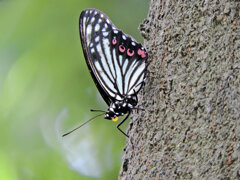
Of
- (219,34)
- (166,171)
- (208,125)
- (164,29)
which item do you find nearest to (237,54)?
(219,34)

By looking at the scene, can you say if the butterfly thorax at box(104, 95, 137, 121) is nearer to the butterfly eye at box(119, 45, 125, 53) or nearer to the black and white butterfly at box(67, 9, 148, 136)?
the black and white butterfly at box(67, 9, 148, 136)

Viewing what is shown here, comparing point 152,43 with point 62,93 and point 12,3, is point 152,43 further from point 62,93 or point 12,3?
point 12,3

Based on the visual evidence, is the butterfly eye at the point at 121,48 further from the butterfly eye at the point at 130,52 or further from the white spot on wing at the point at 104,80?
the white spot on wing at the point at 104,80

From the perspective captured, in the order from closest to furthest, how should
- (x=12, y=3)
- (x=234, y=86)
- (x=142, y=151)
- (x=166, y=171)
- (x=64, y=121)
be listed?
(x=234, y=86), (x=166, y=171), (x=142, y=151), (x=12, y=3), (x=64, y=121)

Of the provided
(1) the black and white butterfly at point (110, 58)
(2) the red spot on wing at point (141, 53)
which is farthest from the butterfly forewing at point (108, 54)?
(2) the red spot on wing at point (141, 53)

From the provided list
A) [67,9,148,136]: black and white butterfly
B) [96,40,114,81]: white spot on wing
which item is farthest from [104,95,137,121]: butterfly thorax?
[96,40,114,81]: white spot on wing

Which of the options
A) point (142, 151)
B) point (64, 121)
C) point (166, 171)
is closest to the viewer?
→ point (166, 171)
